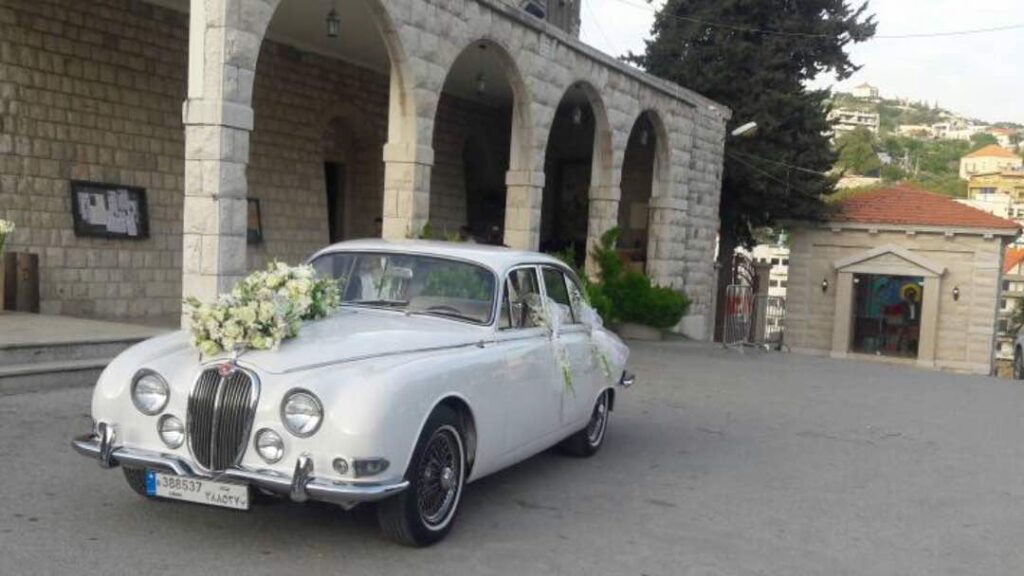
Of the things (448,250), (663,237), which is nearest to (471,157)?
(663,237)

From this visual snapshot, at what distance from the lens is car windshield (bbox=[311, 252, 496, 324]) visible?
211 inches

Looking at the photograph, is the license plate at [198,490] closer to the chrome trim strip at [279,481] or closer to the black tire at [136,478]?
the chrome trim strip at [279,481]

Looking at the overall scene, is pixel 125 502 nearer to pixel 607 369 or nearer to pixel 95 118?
pixel 607 369

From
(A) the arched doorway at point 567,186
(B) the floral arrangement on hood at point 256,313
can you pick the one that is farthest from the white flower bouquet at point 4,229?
(A) the arched doorway at point 567,186

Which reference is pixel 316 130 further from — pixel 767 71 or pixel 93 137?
pixel 767 71

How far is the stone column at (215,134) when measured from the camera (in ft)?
26.8

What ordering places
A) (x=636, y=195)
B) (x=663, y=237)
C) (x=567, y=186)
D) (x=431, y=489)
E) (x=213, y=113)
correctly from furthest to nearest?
1. (x=567, y=186)
2. (x=636, y=195)
3. (x=663, y=237)
4. (x=213, y=113)
5. (x=431, y=489)

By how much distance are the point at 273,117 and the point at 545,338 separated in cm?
1050

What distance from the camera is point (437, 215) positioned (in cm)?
1962

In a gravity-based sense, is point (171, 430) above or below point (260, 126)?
below

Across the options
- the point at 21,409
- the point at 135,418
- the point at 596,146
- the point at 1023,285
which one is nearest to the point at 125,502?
the point at 135,418

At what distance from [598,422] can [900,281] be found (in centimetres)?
2275

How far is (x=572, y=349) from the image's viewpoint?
6.16 m

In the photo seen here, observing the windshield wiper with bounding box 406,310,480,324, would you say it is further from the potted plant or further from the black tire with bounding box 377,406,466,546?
the potted plant
